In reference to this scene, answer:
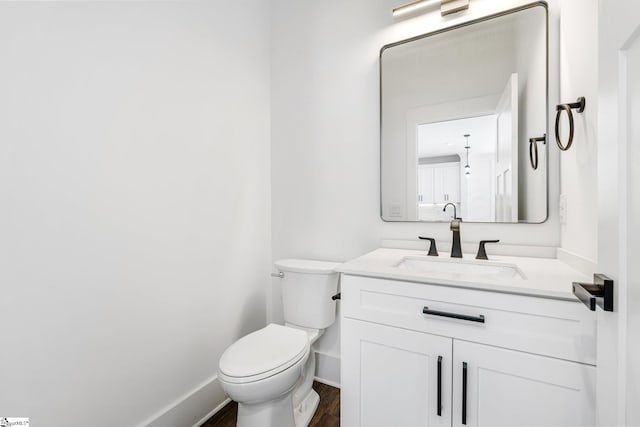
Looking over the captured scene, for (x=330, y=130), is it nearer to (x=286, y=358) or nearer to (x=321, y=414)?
(x=286, y=358)

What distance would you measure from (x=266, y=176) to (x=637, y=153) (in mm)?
1818

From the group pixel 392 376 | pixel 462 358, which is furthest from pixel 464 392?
pixel 392 376

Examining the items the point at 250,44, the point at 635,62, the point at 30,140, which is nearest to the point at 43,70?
the point at 30,140

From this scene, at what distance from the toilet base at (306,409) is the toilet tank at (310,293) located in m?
0.39

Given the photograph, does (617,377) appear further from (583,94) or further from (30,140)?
(30,140)

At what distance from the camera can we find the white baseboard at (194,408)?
1.36 metres

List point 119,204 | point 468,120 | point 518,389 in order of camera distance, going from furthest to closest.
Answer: point 468,120, point 119,204, point 518,389

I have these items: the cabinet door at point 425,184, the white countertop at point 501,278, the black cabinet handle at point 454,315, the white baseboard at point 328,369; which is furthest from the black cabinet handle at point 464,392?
the white baseboard at point 328,369

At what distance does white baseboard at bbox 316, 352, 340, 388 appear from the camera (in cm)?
182

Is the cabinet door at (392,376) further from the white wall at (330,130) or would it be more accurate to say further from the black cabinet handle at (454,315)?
the white wall at (330,130)

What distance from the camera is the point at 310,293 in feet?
5.44

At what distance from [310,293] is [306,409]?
2.02ft

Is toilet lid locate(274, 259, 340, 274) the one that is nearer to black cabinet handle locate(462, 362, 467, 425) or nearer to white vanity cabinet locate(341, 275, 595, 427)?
white vanity cabinet locate(341, 275, 595, 427)

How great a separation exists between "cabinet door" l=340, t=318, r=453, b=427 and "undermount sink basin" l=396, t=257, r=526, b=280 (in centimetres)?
29
